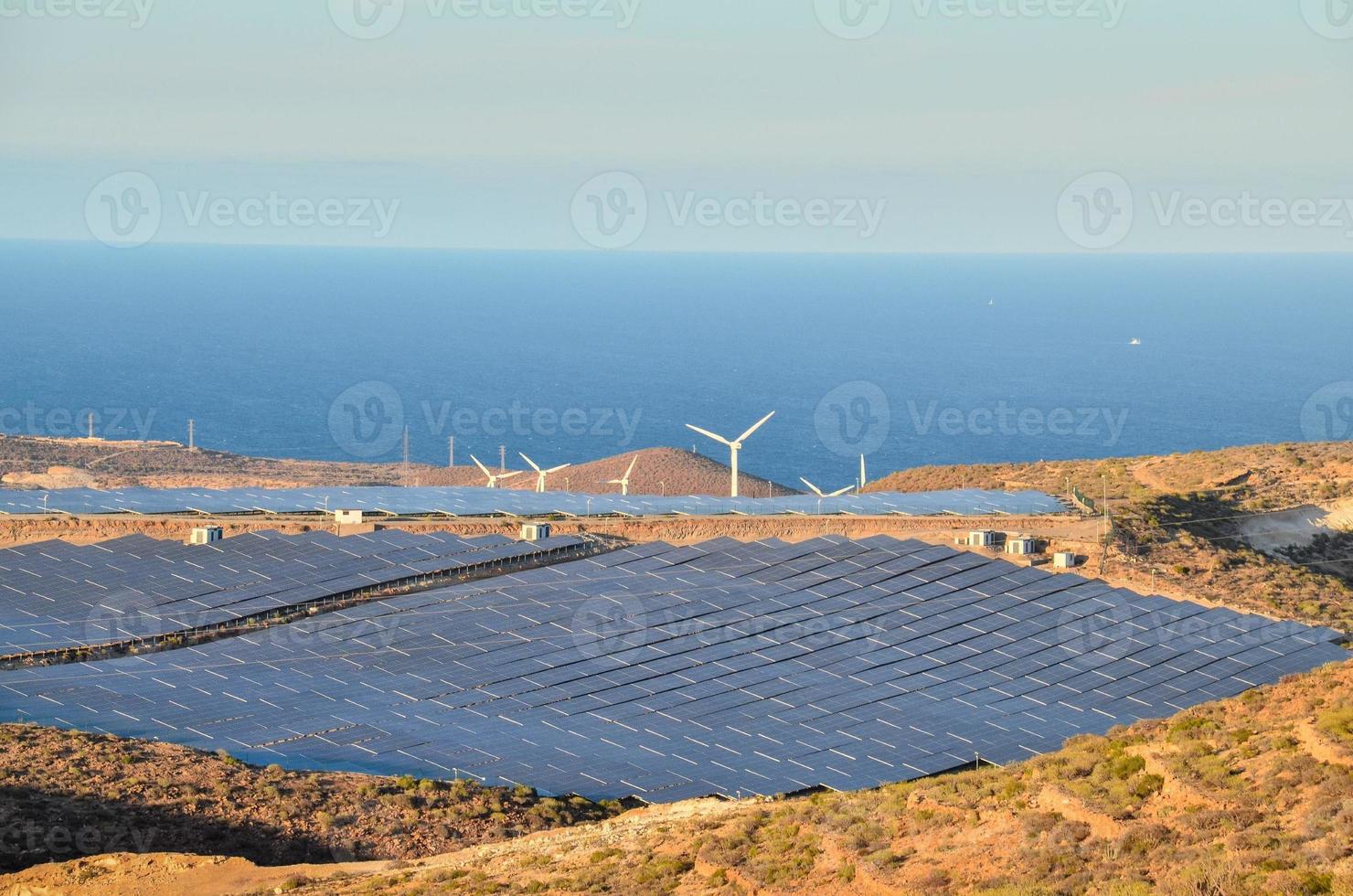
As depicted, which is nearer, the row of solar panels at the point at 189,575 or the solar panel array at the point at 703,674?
the solar panel array at the point at 703,674

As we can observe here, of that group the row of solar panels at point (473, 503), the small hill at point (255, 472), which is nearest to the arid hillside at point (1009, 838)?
the row of solar panels at point (473, 503)

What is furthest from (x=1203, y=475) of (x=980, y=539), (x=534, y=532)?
(x=534, y=532)

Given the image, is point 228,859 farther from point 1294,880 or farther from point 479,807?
point 1294,880

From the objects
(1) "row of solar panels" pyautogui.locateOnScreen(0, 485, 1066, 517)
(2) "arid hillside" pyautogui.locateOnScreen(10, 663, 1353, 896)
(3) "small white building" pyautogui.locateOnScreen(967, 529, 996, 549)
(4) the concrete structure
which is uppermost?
(1) "row of solar panels" pyautogui.locateOnScreen(0, 485, 1066, 517)

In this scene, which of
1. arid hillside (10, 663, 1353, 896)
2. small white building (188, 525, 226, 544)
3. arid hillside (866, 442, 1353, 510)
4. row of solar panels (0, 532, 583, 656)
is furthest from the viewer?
arid hillside (866, 442, 1353, 510)

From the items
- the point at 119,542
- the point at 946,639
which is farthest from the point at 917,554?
the point at 119,542

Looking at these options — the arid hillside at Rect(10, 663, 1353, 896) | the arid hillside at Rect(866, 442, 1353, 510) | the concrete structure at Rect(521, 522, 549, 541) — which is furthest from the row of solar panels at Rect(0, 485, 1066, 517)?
the arid hillside at Rect(10, 663, 1353, 896)

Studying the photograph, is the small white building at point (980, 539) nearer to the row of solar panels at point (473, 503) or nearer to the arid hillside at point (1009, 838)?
the row of solar panels at point (473, 503)

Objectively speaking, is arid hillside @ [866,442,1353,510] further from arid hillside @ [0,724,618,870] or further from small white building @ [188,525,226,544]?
arid hillside @ [0,724,618,870]
